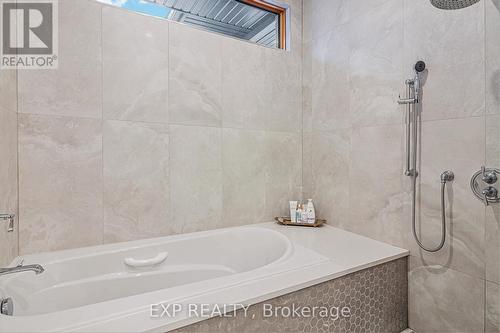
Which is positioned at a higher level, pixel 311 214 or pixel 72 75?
pixel 72 75

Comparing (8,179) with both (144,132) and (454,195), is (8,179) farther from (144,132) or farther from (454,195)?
(454,195)

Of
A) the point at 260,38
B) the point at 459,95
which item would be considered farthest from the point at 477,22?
the point at 260,38

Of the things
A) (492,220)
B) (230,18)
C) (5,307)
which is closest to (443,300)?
(492,220)

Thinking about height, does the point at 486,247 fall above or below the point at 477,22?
below

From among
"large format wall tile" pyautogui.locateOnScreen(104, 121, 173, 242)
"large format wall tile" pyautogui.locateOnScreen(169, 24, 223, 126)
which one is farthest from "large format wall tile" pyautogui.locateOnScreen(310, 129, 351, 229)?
"large format wall tile" pyautogui.locateOnScreen(104, 121, 173, 242)

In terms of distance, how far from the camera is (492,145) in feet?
3.85

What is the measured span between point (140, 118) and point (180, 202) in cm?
63

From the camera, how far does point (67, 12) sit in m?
1.45

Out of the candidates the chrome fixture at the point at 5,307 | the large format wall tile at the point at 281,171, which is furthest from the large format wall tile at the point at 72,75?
the large format wall tile at the point at 281,171

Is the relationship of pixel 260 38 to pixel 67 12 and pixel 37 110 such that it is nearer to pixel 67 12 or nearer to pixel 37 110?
pixel 67 12

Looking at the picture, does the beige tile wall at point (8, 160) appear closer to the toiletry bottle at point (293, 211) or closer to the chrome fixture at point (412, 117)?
the toiletry bottle at point (293, 211)

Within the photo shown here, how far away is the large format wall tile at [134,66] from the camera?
156 centimetres

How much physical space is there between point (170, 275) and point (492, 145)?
74.0 inches

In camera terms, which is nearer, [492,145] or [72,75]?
[492,145]
